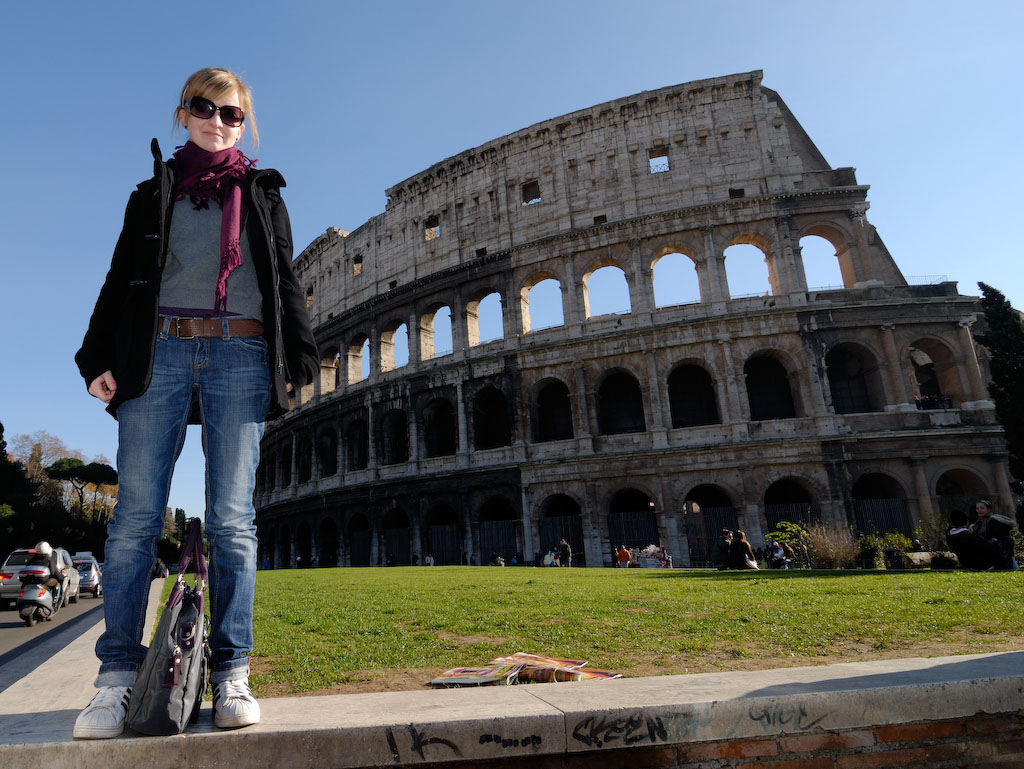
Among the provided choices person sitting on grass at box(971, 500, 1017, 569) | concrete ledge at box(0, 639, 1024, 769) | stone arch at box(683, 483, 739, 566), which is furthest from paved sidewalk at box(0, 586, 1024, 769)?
stone arch at box(683, 483, 739, 566)

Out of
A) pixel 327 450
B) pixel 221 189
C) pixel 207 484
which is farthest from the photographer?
pixel 327 450

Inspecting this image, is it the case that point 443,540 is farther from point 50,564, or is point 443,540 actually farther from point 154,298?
point 154,298

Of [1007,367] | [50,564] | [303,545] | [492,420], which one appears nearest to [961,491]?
[1007,367]

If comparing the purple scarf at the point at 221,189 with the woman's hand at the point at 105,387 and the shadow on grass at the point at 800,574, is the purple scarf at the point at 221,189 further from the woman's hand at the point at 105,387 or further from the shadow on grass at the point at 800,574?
the shadow on grass at the point at 800,574

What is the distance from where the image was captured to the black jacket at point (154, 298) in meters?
2.54

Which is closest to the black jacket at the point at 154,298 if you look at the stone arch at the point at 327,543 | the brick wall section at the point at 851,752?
the brick wall section at the point at 851,752

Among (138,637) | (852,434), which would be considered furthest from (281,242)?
(852,434)

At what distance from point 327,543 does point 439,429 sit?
28.1 ft

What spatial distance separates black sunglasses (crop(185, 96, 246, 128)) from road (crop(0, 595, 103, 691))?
13.7ft

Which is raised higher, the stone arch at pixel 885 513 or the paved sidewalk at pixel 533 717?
the stone arch at pixel 885 513

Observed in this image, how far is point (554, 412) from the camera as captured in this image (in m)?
25.9

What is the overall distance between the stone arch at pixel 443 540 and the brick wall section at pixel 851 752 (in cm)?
2296

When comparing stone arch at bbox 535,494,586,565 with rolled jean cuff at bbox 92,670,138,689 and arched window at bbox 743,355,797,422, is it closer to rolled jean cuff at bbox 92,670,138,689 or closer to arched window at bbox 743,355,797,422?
arched window at bbox 743,355,797,422

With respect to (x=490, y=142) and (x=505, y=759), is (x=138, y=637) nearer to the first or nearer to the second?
(x=505, y=759)
